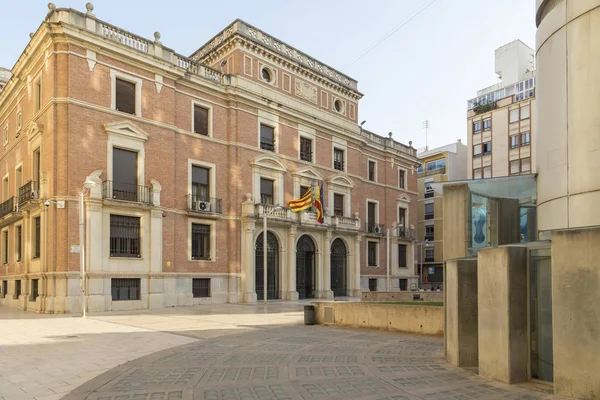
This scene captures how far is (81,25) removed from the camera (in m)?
26.3

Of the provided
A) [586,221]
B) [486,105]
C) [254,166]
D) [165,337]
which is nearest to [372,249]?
[254,166]

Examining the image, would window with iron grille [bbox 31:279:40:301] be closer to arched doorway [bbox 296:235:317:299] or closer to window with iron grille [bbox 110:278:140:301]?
window with iron grille [bbox 110:278:140:301]

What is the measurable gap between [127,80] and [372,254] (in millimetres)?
28333

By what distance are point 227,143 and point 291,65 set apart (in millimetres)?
9153

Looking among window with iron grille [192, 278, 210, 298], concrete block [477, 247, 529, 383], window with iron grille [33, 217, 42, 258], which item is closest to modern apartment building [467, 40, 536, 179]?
window with iron grille [192, 278, 210, 298]

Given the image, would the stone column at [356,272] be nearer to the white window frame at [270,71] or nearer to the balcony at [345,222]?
the balcony at [345,222]

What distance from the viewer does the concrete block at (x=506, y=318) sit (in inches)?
323

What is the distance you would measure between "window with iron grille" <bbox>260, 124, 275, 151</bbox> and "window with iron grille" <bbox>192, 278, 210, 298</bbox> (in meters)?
11.0

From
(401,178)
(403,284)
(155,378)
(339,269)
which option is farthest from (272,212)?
(155,378)

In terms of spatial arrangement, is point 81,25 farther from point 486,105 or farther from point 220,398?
point 486,105

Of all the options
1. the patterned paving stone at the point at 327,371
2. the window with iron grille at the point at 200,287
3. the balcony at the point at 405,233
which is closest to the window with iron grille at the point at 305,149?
the window with iron grille at the point at 200,287

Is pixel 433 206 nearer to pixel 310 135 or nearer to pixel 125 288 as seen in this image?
pixel 310 135

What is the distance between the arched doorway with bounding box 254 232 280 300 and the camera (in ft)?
116

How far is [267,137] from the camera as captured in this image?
36.9m
